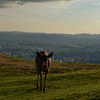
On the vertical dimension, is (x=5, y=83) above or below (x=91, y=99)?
below

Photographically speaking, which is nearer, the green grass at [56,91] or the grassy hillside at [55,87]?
the green grass at [56,91]

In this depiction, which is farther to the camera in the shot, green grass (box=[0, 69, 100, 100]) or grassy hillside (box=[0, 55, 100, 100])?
grassy hillside (box=[0, 55, 100, 100])

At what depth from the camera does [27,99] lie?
1505 cm

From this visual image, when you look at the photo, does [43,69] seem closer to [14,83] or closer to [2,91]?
[2,91]

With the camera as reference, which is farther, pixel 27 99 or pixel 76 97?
pixel 27 99

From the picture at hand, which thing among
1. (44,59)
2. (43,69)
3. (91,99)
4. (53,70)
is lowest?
(53,70)

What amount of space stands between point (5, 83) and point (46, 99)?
12452 millimetres

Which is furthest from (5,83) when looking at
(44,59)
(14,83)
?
(44,59)

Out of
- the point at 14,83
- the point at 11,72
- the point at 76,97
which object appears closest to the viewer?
the point at 76,97

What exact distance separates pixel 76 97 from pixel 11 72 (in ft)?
78.3

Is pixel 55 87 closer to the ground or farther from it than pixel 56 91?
closer to the ground

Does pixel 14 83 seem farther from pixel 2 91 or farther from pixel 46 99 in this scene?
pixel 46 99

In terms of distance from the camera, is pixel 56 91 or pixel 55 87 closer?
pixel 56 91

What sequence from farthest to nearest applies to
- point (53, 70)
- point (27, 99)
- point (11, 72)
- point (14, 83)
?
point (53, 70) < point (11, 72) < point (14, 83) < point (27, 99)
